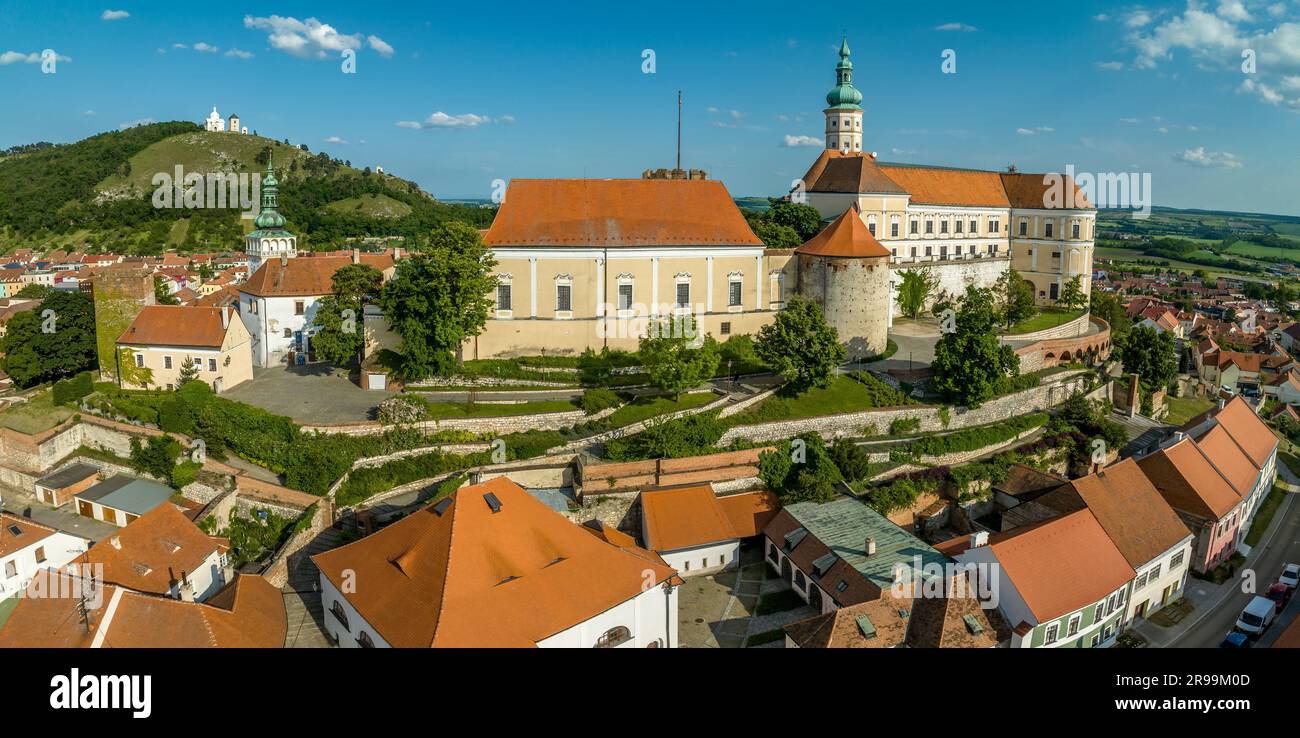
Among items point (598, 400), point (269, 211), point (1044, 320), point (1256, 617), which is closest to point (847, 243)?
point (598, 400)

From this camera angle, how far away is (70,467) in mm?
Answer: 36031

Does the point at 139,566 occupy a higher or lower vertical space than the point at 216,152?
lower

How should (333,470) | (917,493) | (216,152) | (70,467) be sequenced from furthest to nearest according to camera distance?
(216,152) → (70,467) → (917,493) → (333,470)

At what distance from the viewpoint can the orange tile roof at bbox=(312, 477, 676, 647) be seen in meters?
20.0

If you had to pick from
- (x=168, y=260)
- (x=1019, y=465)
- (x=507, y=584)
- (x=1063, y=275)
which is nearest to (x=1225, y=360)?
(x=1063, y=275)

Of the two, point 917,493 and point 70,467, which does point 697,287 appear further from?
point 70,467

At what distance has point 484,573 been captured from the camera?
21.3m

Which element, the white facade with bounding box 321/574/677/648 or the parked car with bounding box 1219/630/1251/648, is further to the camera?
the parked car with bounding box 1219/630/1251/648

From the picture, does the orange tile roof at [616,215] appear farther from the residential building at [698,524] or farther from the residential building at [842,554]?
the residential building at [842,554]

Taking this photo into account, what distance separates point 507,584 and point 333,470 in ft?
41.8

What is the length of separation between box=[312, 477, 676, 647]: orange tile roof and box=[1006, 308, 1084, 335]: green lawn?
33.7 meters

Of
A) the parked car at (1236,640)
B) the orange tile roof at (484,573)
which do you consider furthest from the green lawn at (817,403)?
the parked car at (1236,640)

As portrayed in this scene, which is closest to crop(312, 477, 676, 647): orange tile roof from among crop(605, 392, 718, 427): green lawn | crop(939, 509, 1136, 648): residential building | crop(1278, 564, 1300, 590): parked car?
crop(939, 509, 1136, 648): residential building

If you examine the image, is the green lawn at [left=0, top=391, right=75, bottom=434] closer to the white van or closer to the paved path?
the paved path
